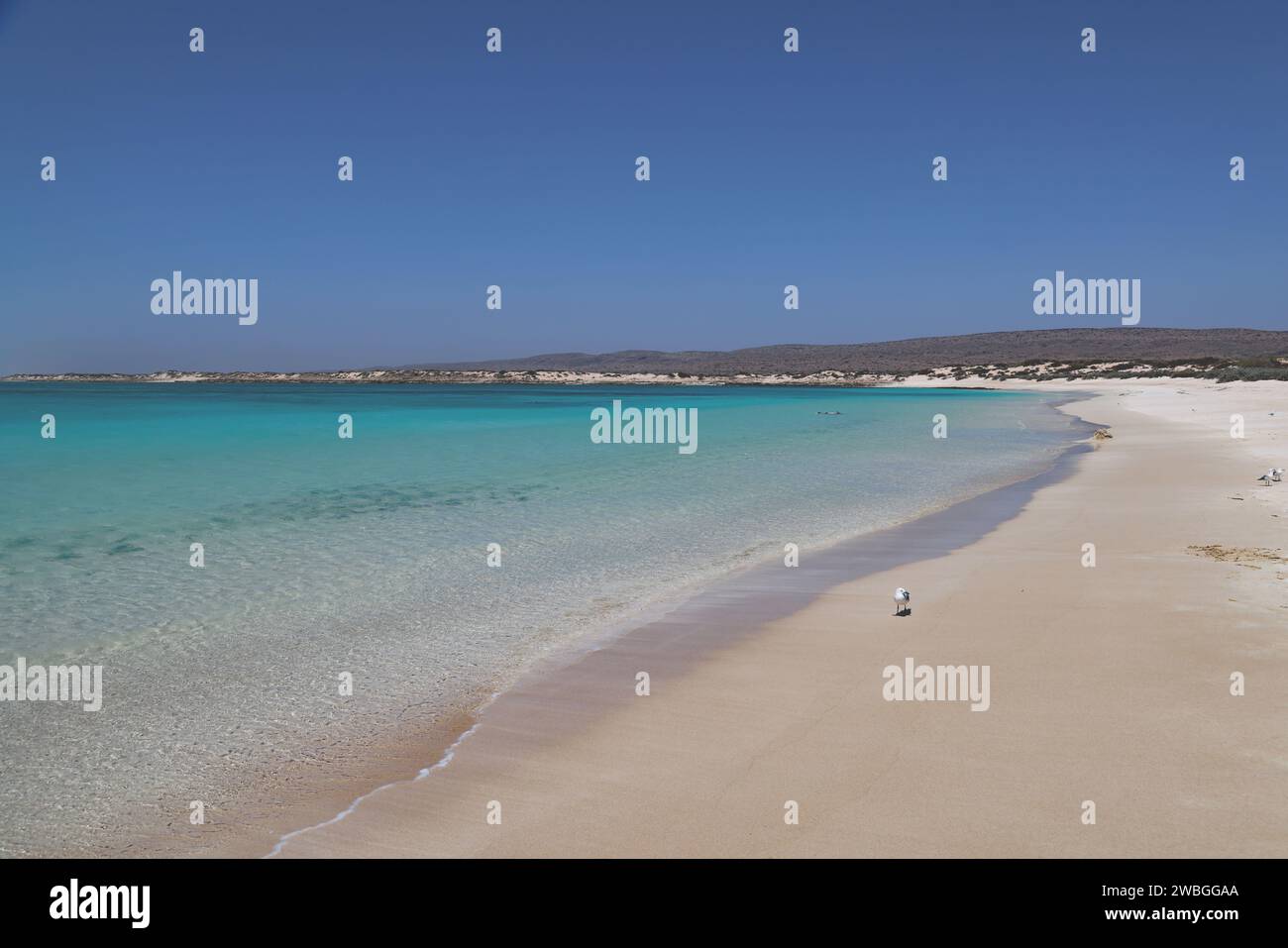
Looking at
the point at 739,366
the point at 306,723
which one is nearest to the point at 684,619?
the point at 306,723

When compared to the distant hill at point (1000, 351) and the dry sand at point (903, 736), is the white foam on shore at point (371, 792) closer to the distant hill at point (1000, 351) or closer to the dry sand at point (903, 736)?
the dry sand at point (903, 736)

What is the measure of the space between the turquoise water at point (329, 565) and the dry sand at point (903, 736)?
43.7 inches

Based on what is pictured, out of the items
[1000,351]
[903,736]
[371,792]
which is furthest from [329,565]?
[1000,351]

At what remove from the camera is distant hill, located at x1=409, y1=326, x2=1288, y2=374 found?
403 ft

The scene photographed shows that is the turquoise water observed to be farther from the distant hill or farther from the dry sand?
the distant hill

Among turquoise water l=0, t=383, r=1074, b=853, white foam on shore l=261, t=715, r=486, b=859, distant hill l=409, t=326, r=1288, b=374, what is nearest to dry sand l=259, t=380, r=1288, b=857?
white foam on shore l=261, t=715, r=486, b=859

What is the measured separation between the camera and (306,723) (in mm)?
5633

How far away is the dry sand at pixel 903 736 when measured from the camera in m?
3.89

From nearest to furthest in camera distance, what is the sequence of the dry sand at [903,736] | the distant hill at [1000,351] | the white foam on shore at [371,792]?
the dry sand at [903,736] < the white foam on shore at [371,792] < the distant hill at [1000,351]

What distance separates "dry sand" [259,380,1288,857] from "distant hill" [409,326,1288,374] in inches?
4526

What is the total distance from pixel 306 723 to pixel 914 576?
612 cm

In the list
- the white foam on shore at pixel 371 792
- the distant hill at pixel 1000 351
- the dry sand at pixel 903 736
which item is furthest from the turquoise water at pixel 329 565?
the distant hill at pixel 1000 351
